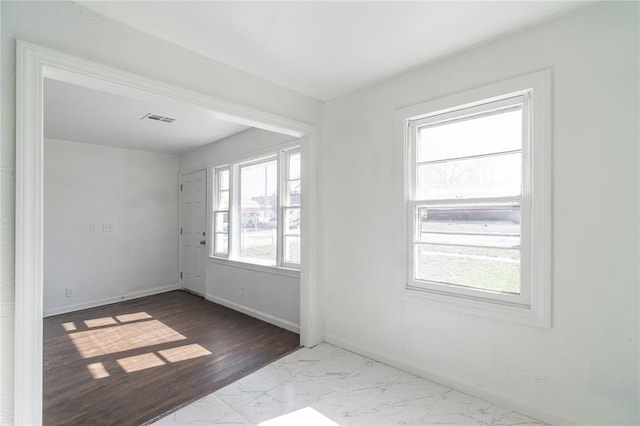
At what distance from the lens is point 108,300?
5.00 metres

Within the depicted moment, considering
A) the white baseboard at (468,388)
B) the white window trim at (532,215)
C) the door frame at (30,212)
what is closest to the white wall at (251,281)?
the white baseboard at (468,388)

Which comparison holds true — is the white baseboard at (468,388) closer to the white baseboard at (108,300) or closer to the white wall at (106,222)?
the white baseboard at (108,300)

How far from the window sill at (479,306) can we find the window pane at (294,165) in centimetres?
194

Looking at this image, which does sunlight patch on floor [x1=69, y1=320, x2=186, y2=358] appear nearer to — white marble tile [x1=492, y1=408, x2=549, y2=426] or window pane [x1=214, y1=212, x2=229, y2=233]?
window pane [x1=214, y1=212, x2=229, y2=233]

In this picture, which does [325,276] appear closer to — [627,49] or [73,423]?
[73,423]

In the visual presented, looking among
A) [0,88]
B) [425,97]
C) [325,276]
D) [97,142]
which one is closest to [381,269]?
[325,276]

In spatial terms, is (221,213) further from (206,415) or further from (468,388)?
(468,388)

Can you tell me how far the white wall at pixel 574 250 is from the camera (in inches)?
68.0

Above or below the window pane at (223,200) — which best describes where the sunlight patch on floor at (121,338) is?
below

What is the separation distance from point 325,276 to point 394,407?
4.73 ft

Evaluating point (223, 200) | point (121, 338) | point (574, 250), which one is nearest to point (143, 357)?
point (121, 338)

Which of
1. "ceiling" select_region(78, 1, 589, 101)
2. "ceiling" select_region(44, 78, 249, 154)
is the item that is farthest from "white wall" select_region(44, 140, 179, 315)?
"ceiling" select_region(78, 1, 589, 101)

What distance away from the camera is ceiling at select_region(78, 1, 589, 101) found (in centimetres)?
182

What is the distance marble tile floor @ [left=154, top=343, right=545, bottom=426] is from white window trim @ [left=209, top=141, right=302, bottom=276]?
1.33 m
